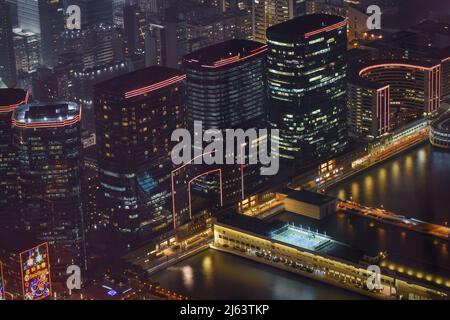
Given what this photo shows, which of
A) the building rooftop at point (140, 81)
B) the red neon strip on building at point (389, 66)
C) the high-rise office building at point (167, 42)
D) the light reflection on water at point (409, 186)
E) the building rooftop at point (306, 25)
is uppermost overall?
the building rooftop at point (306, 25)

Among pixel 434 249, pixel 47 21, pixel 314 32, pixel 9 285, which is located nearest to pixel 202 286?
pixel 9 285

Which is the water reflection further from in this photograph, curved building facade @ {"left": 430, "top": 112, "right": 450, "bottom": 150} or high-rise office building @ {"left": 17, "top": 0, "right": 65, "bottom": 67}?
high-rise office building @ {"left": 17, "top": 0, "right": 65, "bottom": 67}

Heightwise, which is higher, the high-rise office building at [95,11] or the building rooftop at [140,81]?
the building rooftop at [140,81]

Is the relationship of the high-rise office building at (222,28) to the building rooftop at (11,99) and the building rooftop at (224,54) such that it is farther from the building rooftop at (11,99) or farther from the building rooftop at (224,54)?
the building rooftop at (11,99)

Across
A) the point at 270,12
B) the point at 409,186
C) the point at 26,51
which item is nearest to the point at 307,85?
the point at 409,186

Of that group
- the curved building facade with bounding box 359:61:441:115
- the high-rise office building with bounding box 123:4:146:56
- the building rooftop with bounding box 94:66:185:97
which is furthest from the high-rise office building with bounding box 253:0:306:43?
the building rooftop with bounding box 94:66:185:97

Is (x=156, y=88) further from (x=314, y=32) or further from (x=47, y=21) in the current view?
(x=47, y=21)


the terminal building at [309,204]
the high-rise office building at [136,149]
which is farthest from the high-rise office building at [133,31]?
the terminal building at [309,204]

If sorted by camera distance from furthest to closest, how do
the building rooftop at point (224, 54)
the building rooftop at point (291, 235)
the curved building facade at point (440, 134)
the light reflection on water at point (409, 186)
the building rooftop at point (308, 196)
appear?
the curved building facade at point (440, 134) < the building rooftop at point (224, 54) < the light reflection on water at point (409, 186) < the building rooftop at point (308, 196) < the building rooftop at point (291, 235)
